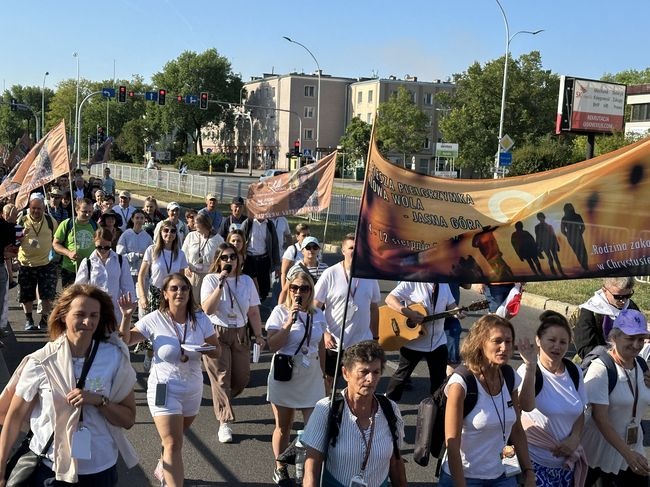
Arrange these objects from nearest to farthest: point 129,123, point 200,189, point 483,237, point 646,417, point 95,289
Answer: point 95,289, point 483,237, point 646,417, point 200,189, point 129,123

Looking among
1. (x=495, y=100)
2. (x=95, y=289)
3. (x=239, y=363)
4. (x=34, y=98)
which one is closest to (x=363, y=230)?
(x=95, y=289)

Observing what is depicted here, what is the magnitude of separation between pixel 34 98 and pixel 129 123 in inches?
2101

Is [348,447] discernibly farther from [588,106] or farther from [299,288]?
[588,106]

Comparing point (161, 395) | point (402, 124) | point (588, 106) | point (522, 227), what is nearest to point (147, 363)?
point (161, 395)

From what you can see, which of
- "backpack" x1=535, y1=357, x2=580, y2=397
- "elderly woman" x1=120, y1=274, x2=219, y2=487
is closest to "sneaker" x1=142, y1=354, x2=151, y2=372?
"elderly woman" x1=120, y1=274, x2=219, y2=487

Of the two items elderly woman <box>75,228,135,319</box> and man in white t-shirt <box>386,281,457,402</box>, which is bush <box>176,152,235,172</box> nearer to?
elderly woman <box>75,228,135,319</box>

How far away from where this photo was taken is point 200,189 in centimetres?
3806

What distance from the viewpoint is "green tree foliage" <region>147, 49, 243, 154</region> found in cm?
10162

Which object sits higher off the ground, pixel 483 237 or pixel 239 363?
pixel 483 237

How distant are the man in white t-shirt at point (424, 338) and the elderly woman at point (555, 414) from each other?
2716 millimetres

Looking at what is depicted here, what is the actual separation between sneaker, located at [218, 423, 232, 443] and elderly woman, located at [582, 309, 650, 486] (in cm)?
299

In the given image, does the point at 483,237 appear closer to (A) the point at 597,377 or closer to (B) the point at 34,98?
(A) the point at 597,377

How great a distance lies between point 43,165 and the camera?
9.00m

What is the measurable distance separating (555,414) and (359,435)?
1233mm
